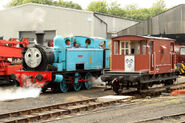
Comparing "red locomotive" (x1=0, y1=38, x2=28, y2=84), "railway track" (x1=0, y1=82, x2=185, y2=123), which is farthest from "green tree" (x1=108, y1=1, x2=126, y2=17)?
"railway track" (x1=0, y1=82, x2=185, y2=123)

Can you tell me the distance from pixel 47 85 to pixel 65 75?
996mm

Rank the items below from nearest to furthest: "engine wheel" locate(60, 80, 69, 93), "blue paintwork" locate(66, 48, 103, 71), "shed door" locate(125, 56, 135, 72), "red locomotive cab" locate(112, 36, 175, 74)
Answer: "red locomotive cab" locate(112, 36, 175, 74) → "shed door" locate(125, 56, 135, 72) → "blue paintwork" locate(66, 48, 103, 71) → "engine wheel" locate(60, 80, 69, 93)

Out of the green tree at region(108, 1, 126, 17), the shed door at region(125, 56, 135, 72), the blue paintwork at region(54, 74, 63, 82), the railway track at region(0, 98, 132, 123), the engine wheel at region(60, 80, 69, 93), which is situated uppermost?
the green tree at region(108, 1, 126, 17)

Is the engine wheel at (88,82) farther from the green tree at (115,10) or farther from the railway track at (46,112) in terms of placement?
the green tree at (115,10)

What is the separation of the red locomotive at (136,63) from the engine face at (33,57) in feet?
10.00

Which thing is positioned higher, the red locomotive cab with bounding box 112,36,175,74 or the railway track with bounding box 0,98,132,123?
the red locomotive cab with bounding box 112,36,175,74

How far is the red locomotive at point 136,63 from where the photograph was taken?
42.4 ft

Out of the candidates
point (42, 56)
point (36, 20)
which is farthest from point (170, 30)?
point (42, 56)

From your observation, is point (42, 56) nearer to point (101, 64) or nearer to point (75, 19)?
point (101, 64)

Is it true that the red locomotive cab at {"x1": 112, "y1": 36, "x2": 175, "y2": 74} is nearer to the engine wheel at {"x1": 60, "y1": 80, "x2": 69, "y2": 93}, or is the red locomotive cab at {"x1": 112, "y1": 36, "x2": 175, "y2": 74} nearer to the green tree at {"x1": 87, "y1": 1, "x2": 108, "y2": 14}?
the engine wheel at {"x1": 60, "y1": 80, "x2": 69, "y2": 93}

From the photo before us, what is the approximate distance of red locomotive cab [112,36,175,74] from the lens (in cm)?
1304

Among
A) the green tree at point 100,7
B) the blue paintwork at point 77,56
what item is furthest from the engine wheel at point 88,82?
the green tree at point 100,7

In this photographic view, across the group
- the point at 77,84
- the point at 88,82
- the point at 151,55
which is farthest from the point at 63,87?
the point at 151,55

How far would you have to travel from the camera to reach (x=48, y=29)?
2981cm
